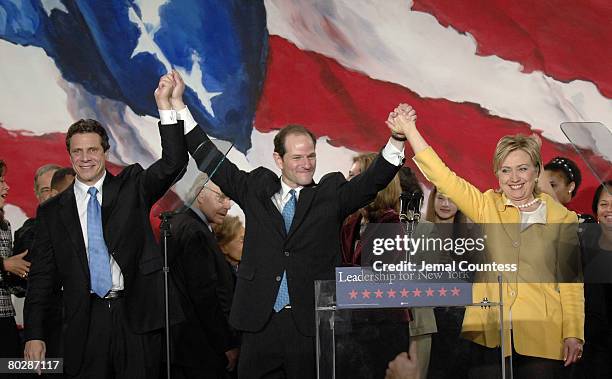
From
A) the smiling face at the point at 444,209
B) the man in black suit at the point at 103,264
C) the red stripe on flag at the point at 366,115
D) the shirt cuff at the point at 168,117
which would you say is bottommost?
the man in black suit at the point at 103,264

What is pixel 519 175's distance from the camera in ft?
14.5

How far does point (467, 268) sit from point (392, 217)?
0.97m

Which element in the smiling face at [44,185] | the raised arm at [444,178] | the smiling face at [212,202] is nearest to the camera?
the raised arm at [444,178]

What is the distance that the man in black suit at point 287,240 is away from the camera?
446 centimetres

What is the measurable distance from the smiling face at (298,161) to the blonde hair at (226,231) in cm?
225

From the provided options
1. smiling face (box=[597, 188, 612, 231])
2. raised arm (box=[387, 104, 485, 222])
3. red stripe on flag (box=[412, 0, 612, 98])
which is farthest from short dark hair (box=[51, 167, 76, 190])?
smiling face (box=[597, 188, 612, 231])

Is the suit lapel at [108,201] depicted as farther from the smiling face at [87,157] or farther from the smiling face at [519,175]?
the smiling face at [519,175]

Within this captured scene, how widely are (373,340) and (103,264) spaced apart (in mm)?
1292

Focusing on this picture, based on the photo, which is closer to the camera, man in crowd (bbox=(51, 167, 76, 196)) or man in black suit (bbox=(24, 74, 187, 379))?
man in black suit (bbox=(24, 74, 187, 379))

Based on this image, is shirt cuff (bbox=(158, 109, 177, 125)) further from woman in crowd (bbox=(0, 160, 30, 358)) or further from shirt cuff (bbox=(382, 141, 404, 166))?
woman in crowd (bbox=(0, 160, 30, 358))

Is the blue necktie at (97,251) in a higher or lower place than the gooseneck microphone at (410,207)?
lower

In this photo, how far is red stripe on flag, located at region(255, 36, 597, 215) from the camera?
736 centimetres

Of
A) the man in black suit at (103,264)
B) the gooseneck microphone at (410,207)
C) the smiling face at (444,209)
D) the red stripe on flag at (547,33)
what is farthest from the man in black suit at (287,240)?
the red stripe on flag at (547,33)

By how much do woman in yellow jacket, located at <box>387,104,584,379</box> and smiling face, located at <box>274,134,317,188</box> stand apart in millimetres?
437
